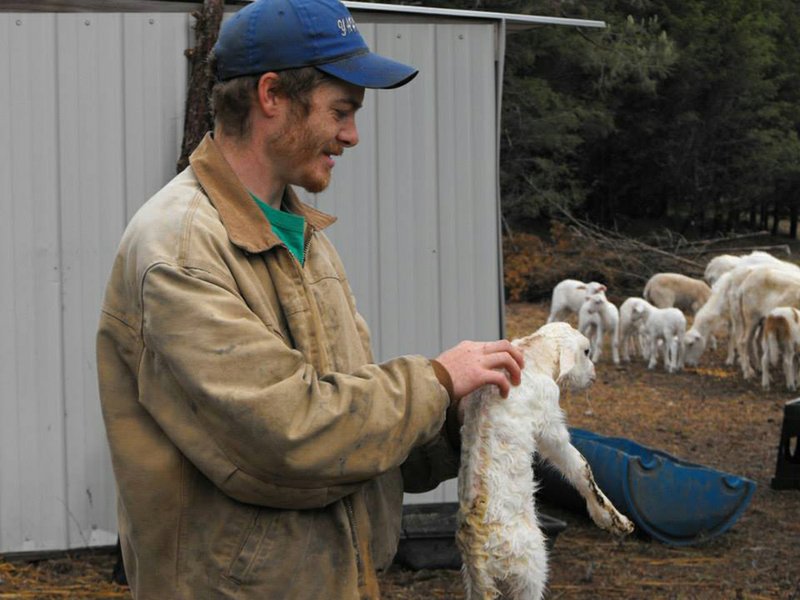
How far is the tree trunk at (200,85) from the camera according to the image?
5.58 metres

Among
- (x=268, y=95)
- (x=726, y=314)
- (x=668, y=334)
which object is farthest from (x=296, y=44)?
(x=726, y=314)

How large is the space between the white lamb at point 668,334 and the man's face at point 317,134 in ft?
42.5

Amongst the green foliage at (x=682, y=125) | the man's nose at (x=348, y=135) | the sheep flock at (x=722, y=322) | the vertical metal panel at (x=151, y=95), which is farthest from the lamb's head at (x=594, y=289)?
the man's nose at (x=348, y=135)

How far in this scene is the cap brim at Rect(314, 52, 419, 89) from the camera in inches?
84.0

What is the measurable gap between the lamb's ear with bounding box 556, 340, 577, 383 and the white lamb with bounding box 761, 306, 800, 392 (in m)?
11.4

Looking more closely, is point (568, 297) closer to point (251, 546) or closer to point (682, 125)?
point (682, 125)

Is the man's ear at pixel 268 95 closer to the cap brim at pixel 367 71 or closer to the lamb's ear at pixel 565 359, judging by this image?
the cap brim at pixel 367 71

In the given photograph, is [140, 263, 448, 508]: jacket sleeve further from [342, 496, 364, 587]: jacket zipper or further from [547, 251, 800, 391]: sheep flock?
[547, 251, 800, 391]: sheep flock

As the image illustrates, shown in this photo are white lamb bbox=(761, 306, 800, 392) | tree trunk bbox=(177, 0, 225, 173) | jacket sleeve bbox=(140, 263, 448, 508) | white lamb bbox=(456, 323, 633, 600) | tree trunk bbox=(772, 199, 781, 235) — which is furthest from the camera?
tree trunk bbox=(772, 199, 781, 235)

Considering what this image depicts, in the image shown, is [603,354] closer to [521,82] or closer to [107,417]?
[521,82]

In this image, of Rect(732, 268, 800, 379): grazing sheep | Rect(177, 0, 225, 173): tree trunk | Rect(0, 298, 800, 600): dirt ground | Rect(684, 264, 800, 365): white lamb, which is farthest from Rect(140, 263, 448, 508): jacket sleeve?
Rect(684, 264, 800, 365): white lamb

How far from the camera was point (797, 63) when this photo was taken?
3128cm

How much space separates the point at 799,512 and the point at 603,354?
8.22 metres

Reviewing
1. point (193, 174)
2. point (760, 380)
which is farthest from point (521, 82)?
point (193, 174)
